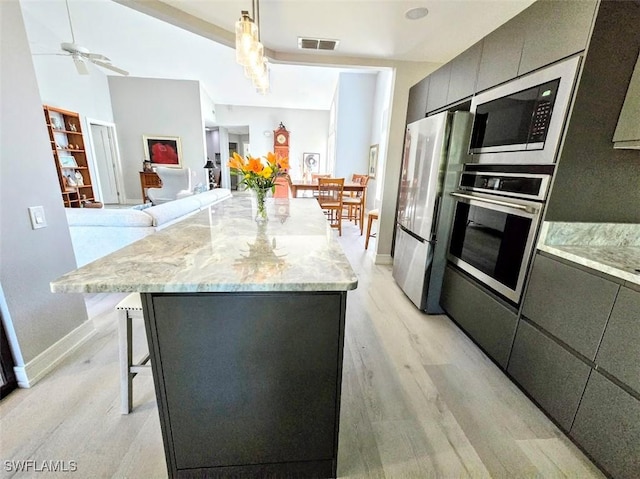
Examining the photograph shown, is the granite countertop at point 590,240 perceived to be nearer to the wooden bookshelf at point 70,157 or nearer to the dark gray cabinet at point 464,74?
the dark gray cabinet at point 464,74

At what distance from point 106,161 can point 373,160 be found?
A: 22.0 ft

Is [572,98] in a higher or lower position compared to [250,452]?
higher

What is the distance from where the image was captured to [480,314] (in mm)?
1861

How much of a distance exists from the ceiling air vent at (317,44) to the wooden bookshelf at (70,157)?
199 inches

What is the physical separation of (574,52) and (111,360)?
3.08m

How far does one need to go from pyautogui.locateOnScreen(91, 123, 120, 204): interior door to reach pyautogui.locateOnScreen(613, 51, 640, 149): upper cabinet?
28.6ft

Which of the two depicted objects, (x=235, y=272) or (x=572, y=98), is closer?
(x=235, y=272)

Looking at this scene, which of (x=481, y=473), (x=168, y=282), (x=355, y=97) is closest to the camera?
(x=168, y=282)

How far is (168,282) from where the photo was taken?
840 millimetres

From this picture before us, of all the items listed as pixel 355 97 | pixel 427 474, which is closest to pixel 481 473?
pixel 427 474

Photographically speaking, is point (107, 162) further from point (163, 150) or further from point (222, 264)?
point (222, 264)

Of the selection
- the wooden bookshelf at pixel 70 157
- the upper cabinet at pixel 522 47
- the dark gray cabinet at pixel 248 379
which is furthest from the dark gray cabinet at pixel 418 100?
the wooden bookshelf at pixel 70 157

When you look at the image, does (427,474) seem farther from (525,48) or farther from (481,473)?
(525,48)

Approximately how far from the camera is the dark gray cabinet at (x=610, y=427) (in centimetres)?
103
